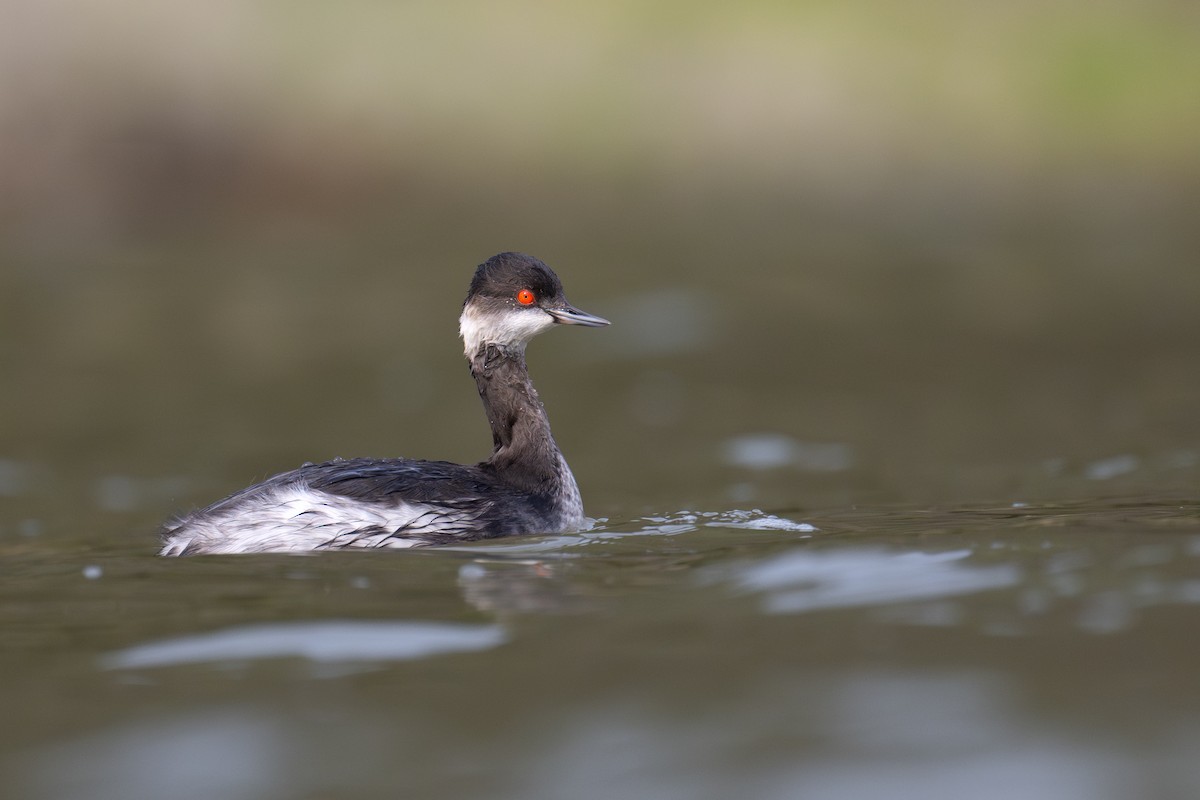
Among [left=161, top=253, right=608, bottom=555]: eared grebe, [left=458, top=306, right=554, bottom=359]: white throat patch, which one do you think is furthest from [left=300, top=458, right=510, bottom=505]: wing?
[left=458, top=306, right=554, bottom=359]: white throat patch

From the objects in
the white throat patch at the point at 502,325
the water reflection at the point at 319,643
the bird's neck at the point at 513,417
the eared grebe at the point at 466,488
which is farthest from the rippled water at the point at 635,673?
the white throat patch at the point at 502,325

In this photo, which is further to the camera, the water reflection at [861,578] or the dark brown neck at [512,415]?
the dark brown neck at [512,415]

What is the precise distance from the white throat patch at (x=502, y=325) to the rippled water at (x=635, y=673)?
183 cm

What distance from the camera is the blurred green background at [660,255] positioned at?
35.8 feet

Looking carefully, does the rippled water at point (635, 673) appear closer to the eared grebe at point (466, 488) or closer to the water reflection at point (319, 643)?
the water reflection at point (319, 643)

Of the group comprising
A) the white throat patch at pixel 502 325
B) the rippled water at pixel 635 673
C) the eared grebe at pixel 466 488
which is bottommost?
the rippled water at pixel 635 673

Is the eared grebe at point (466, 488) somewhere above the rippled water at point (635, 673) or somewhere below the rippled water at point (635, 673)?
above

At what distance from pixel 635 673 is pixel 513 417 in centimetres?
349

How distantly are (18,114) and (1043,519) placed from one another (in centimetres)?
1745

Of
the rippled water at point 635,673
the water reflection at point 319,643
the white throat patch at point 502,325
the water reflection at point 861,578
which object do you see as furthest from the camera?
the white throat patch at point 502,325

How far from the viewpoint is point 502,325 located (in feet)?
26.3

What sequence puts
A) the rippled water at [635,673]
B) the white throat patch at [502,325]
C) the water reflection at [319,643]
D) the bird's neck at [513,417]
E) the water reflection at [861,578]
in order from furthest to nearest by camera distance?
1. the white throat patch at [502,325]
2. the bird's neck at [513,417]
3. the water reflection at [861,578]
4. the water reflection at [319,643]
5. the rippled water at [635,673]

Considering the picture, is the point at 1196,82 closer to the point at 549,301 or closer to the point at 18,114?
the point at 18,114

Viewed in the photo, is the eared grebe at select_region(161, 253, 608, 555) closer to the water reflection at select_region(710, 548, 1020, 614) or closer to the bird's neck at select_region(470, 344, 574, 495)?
the bird's neck at select_region(470, 344, 574, 495)
